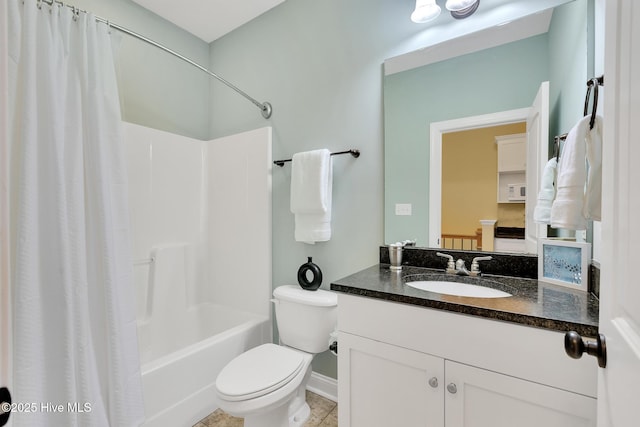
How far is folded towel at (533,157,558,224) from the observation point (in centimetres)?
117

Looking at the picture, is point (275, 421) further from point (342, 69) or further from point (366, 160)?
point (342, 69)

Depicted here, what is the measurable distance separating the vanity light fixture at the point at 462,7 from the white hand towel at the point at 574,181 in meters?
0.81

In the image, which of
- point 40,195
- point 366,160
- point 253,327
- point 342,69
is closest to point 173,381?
point 253,327

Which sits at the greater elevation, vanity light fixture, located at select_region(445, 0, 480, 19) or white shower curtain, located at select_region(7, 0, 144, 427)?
vanity light fixture, located at select_region(445, 0, 480, 19)

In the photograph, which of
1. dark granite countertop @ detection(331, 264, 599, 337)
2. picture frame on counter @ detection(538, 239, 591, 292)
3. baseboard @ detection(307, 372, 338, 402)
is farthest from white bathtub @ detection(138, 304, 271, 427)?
picture frame on counter @ detection(538, 239, 591, 292)

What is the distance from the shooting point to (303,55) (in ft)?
6.38

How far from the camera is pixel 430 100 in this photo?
58.6 inches

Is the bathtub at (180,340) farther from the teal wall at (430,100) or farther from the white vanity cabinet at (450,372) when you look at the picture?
the teal wall at (430,100)

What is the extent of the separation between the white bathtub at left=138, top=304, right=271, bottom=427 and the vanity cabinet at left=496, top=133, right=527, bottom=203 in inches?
66.0

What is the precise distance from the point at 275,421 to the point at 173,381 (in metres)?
0.59

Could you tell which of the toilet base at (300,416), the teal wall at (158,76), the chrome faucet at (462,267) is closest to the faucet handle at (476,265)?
the chrome faucet at (462,267)

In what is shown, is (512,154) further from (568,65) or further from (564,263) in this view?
(564,263)

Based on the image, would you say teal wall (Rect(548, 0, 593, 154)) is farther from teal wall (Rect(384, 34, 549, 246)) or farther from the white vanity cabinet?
the white vanity cabinet

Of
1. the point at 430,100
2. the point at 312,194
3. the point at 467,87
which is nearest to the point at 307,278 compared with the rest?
the point at 312,194
